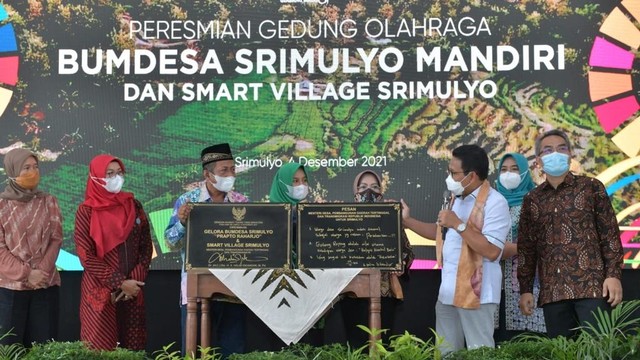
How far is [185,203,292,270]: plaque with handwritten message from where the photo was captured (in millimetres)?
4668

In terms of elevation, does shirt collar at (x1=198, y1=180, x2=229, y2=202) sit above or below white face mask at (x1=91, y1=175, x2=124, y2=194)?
below

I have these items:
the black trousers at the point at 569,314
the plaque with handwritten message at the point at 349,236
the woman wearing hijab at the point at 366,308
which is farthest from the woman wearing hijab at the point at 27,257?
the black trousers at the point at 569,314

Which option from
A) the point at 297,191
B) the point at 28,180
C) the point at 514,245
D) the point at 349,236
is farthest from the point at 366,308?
the point at 28,180

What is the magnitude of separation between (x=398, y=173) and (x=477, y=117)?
2.26 ft

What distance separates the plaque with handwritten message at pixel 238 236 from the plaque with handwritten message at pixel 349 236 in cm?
→ 10

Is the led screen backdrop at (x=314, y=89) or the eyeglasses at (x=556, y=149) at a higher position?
the led screen backdrop at (x=314, y=89)

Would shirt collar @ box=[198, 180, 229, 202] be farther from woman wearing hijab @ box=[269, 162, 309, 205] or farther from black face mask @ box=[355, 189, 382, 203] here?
black face mask @ box=[355, 189, 382, 203]

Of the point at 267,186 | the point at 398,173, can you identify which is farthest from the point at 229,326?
the point at 398,173

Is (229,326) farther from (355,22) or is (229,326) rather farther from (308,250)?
→ (355,22)

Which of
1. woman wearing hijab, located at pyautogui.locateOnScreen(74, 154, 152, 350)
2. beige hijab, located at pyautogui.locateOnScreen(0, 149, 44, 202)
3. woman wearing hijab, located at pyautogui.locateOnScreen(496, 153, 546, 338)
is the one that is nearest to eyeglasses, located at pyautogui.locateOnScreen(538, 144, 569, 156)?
woman wearing hijab, located at pyautogui.locateOnScreen(496, 153, 546, 338)

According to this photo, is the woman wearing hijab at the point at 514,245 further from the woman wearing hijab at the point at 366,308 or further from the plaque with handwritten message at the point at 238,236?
the plaque with handwritten message at the point at 238,236

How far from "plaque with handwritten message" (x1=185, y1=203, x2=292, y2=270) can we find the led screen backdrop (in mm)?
1381

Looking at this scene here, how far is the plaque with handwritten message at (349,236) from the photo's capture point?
467 cm

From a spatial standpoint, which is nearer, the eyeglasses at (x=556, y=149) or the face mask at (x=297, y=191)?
the eyeglasses at (x=556, y=149)
